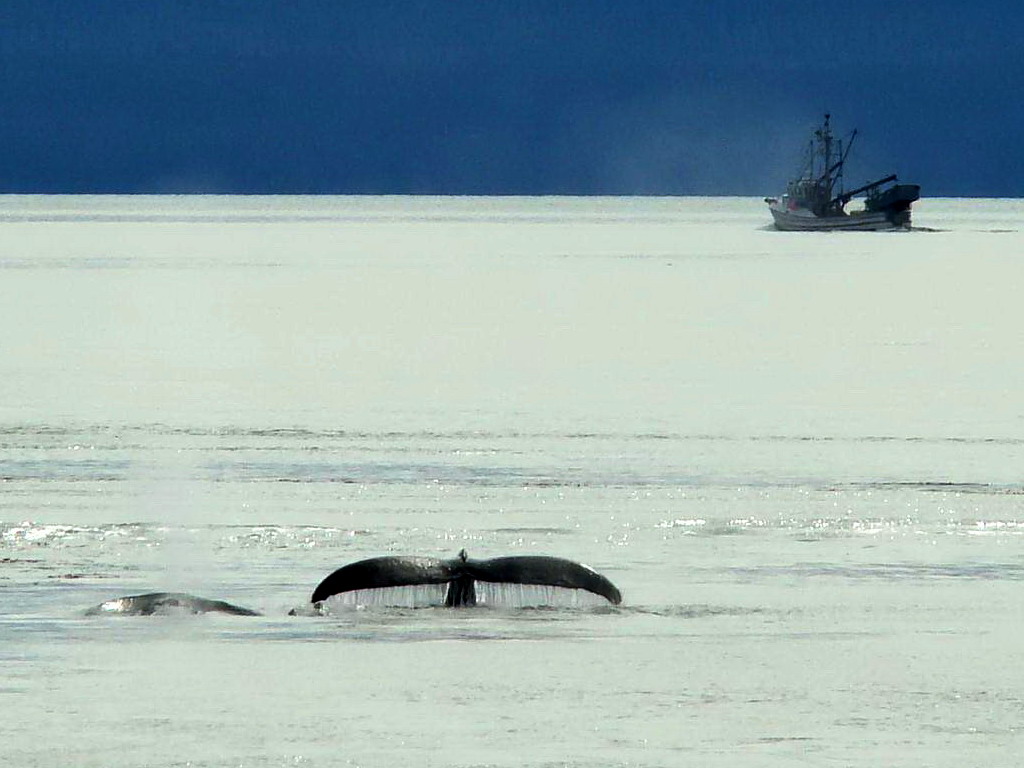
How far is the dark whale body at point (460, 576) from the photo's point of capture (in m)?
13.6

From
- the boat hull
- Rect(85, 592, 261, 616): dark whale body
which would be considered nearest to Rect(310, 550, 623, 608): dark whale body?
Rect(85, 592, 261, 616): dark whale body

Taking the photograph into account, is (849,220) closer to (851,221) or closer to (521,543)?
(851,221)

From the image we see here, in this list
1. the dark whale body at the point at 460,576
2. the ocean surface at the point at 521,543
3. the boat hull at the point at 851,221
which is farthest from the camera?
the boat hull at the point at 851,221

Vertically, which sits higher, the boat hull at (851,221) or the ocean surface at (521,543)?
the boat hull at (851,221)

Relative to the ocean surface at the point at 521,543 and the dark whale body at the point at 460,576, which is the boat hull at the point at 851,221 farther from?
the dark whale body at the point at 460,576

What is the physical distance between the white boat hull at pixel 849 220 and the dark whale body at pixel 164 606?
533ft

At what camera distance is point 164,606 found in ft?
43.8

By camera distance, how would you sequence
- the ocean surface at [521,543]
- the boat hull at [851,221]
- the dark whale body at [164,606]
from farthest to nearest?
the boat hull at [851,221] → the dark whale body at [164,606] → the ocean surface at [521,543]

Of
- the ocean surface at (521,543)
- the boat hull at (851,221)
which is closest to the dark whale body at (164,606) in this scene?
the ocean surface at (521,543)

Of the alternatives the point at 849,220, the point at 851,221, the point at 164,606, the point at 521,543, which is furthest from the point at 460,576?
the point at 849,220

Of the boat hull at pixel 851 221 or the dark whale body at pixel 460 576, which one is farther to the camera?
the boat hull at pixel 851 221

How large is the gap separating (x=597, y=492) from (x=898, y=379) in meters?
14.8

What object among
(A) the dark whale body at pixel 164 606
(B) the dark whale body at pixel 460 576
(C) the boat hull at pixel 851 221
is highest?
(C) the boat hull at pixel 851 221

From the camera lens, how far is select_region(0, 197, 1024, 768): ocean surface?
1061 cm
